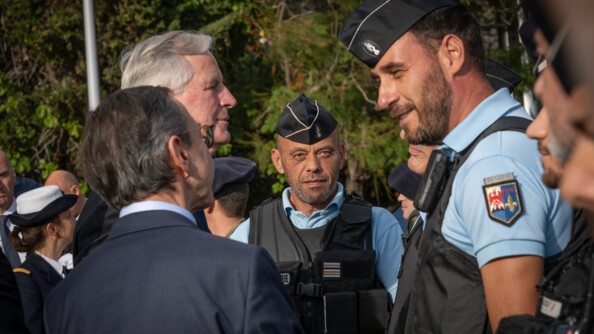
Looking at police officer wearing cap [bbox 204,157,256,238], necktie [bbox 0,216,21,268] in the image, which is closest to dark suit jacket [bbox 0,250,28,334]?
police officer wearing cap [bbox 204,157,256,238]

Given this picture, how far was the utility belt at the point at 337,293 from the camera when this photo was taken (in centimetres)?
448

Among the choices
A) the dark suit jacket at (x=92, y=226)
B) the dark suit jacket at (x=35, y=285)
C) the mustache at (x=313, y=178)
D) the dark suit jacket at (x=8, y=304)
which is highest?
the dark suit jacket at (x=8, y=304)

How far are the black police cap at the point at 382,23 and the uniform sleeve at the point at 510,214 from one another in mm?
739

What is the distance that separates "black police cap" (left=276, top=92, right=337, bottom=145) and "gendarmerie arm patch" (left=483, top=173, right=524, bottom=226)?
8.83 feet

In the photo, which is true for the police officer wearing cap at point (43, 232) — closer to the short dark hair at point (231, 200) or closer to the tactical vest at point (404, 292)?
the short dark hair at point (231, 200)

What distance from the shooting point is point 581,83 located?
101cm

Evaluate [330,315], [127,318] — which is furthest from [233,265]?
[330,315]

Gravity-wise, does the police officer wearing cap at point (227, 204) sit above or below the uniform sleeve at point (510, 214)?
below

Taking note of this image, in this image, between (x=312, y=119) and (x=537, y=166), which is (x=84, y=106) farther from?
(x=537, y=166)

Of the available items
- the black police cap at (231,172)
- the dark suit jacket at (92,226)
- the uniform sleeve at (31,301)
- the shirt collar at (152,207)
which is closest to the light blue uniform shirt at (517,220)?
the shirt collar at (152,207)

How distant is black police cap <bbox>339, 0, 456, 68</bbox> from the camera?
3.08m

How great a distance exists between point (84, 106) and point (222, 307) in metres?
10.6

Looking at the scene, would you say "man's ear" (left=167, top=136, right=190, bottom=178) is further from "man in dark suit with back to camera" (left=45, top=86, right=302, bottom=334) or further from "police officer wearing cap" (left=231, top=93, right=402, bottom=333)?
"police officer wearing cap" (left=231, top=93, right=402, bottom=333)

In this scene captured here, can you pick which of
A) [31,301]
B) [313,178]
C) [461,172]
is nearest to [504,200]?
[461,172]
